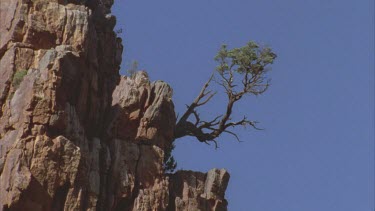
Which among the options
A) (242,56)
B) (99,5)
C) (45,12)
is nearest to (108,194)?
(45,12)

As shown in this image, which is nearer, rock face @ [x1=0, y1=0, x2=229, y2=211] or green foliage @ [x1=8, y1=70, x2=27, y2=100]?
rock face @ [x1=0, y1=0, x2=229, y2=211]

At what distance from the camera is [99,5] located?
4738 cm

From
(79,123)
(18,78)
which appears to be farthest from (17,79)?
(79,123)

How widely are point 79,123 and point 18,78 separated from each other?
3.39 meters

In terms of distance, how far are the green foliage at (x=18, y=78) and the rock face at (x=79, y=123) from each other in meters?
0.04

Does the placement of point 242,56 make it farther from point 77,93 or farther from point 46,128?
point 46,128

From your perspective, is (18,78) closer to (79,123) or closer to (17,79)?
(17,79)

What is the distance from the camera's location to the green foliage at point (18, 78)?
124 feet

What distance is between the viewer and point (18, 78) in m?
37.8

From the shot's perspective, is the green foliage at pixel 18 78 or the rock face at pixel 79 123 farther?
the green foliage at pixel 18 78

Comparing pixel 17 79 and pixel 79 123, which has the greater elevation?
pixel 17 79

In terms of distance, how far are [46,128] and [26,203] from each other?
3.45 metres

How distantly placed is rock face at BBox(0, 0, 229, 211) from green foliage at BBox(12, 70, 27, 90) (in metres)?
0.04

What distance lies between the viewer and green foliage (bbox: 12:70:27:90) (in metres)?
37.8
